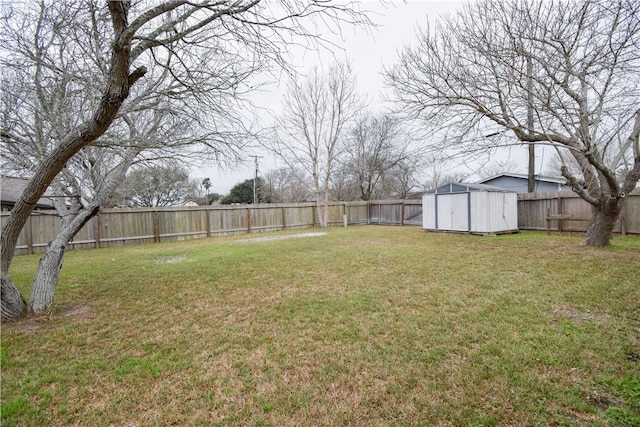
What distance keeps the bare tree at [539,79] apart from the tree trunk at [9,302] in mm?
7420

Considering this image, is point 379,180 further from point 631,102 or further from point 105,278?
point 105,278

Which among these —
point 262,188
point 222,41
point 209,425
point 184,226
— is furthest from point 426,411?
point 262,188

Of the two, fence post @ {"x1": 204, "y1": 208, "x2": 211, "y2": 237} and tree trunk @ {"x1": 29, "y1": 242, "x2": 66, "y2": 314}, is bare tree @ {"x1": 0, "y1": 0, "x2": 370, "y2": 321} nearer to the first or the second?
tree trunk @ {"x1": 29, "y1": 242, "x2": 66, "y2": 314}

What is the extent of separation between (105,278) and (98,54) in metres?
3.80

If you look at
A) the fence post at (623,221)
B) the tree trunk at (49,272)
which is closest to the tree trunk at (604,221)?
the fence post at (623,221)

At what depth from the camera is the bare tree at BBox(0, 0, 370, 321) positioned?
8.72ft

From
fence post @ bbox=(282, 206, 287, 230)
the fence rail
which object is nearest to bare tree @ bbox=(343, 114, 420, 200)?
the fence rail

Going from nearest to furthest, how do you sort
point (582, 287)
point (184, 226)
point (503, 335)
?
point (503, 335)
point (582, 287)
point (184, 226)

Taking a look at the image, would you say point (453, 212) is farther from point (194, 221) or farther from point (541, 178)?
point (194, 221)

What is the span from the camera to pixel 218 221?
507 inches

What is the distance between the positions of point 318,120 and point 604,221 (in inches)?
475

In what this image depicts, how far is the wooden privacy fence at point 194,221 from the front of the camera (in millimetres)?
9266

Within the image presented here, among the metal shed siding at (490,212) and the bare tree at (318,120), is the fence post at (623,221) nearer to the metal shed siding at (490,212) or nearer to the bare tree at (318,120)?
the metal shed siding at (490,212)

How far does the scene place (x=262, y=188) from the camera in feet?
97.7
